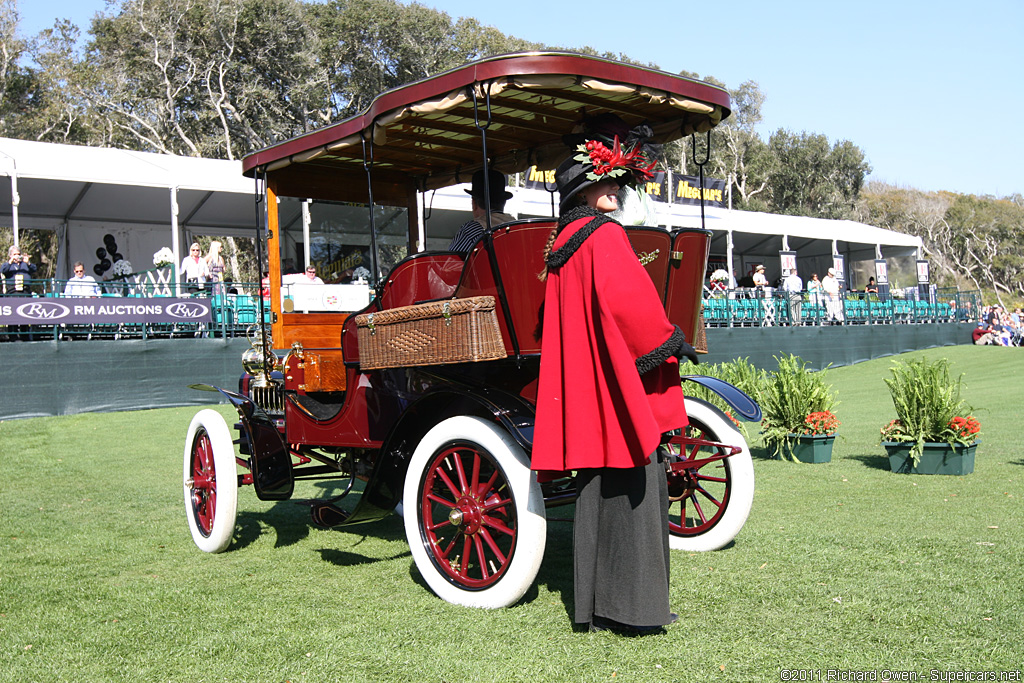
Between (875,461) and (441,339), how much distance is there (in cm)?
538

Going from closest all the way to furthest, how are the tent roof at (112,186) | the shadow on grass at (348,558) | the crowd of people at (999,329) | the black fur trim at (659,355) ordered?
1. the black fur trim at (659,355)
2. the shadow on grass at (348,558)
3. the tent roof at (112,186)
4. the crowd of people at (999,329)

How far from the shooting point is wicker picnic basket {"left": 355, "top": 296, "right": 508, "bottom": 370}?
3834mm

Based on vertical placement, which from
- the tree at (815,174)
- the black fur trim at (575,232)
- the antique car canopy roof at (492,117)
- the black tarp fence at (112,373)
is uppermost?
the tree at (815,174)

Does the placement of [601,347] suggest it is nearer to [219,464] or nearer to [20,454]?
[219,464]

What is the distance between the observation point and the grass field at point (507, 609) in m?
3.21

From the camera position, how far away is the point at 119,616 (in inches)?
157

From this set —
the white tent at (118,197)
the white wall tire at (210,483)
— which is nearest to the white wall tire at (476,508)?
the white wall tire at (210,483)

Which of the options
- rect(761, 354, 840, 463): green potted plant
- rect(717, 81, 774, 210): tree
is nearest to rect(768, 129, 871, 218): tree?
rect(717, 81, 774, 210): tree

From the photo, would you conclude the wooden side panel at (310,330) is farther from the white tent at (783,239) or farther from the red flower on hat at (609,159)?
the white tent at (783,239)

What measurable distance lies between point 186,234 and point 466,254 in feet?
53.8

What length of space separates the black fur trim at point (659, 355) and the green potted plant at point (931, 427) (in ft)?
14.5

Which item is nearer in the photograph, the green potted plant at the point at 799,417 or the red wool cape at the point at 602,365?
the red wool cape at the point at 602,365

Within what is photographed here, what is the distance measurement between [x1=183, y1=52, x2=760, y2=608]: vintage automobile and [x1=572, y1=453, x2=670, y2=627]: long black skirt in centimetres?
24

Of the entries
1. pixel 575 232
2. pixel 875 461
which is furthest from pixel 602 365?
pixel 875 461
